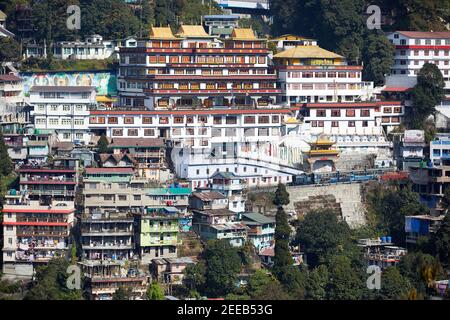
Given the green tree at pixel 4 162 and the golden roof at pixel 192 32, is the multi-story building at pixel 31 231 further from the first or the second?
the golden roof at pixel 192 32

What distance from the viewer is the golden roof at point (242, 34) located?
83812 mm

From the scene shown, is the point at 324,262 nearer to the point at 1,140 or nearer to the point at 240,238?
the point at 240,238

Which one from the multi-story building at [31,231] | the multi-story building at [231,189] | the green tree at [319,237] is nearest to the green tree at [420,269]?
the green tree at [319,237]

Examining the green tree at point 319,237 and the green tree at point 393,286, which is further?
the green tree at point 319,237

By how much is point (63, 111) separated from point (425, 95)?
16.6 meters

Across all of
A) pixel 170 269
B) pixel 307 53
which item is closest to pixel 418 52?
pixel 307 53

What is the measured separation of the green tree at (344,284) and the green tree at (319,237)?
2576mm

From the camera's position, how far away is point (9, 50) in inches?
3297

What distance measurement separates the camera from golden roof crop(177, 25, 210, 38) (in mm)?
83625

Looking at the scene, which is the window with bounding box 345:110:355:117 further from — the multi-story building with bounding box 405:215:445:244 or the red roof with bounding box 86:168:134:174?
the red roof with bounding box 86:168:134:174

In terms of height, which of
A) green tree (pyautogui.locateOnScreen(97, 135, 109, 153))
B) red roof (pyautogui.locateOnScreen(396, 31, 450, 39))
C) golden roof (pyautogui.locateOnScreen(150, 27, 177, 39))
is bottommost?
green tree (pyautogui.locateOnScreen(97, 135, 109, 153))

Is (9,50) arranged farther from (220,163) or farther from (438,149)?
(438,149)

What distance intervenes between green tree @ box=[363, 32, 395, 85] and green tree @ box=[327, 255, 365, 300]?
1807cm

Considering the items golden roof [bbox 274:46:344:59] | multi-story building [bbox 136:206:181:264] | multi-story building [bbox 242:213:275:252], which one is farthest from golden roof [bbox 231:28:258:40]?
multi-story building [bbox 136:206:181:264]
